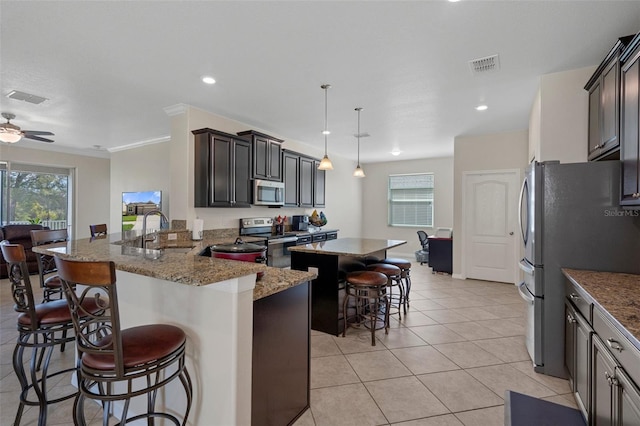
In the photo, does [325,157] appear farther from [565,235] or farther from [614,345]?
[614,345]

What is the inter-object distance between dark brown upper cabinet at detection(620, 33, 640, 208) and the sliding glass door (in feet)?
30.7

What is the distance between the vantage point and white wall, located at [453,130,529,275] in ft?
17.2

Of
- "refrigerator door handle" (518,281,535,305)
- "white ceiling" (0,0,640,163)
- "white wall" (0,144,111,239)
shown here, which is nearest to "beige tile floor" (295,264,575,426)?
"refrigerator door handle" (518,281,535,305)

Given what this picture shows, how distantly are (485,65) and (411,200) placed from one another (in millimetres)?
5688

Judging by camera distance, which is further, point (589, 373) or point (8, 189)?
point (8, 189)

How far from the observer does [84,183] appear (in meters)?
7.19

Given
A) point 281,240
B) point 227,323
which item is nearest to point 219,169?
point 281,240

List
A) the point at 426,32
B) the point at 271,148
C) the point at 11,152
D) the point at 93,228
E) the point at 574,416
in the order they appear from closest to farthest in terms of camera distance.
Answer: the point at 574,416
the point at 426,32
the point at 93,228
the point at 271,148
the point at 11,152

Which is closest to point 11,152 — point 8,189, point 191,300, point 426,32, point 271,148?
point 8,189

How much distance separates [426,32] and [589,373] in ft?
8.37

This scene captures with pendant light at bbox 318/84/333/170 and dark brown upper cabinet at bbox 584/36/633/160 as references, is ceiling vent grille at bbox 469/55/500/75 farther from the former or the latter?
pendant light at bbox 318/84/333/170

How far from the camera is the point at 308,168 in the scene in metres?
6.16

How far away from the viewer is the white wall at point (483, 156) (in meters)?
5.23

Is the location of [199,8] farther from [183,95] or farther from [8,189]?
[8,189]
